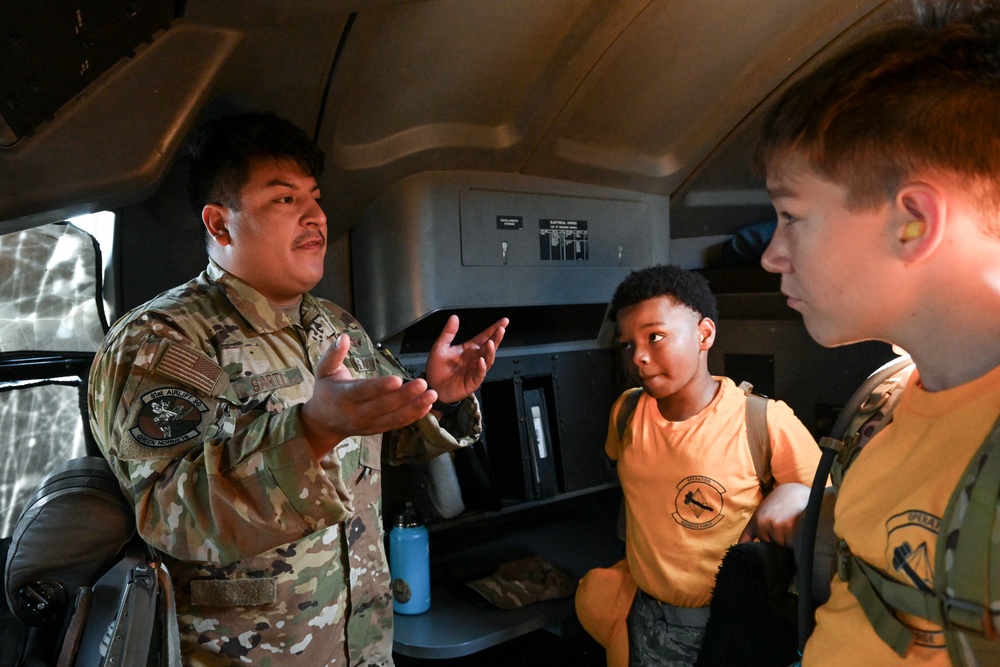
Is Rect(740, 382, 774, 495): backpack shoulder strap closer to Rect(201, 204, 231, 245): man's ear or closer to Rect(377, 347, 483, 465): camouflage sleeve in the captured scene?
Rect(377, 347, 483, 465): camouflage sleeve

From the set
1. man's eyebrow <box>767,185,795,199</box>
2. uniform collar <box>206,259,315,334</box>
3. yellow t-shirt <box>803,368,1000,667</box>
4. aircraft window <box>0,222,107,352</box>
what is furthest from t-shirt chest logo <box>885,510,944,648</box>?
aircraft window <box>0,222,107,352</box>

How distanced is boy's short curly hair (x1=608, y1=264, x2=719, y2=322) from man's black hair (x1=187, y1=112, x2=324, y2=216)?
971 mm

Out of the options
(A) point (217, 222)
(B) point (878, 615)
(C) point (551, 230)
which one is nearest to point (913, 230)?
(B) point (878, 615)

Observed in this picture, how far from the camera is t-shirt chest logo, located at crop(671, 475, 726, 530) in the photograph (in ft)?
6.33

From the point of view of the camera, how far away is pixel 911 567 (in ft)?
2.67

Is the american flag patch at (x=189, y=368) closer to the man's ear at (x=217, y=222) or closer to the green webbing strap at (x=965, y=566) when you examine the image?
the man's ear at (x=217, y=222)

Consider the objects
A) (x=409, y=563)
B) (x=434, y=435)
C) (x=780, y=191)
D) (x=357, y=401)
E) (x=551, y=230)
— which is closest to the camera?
(x=780, y=191)

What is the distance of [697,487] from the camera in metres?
1.96

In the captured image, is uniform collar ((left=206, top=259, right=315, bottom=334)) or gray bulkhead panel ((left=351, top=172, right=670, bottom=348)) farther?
gray bulkhead panel ((left=351, top=172, right=670, bottom=348))

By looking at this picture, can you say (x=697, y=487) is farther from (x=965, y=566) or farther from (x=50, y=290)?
(x=50, y=290)

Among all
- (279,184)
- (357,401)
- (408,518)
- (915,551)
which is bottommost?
(408,518)

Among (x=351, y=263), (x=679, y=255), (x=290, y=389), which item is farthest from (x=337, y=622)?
(x=679, y=255)

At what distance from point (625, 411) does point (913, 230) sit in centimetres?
145

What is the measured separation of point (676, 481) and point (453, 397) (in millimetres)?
692
